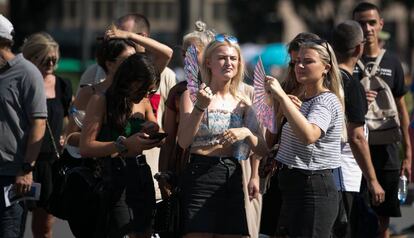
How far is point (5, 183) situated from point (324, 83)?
2030 mm

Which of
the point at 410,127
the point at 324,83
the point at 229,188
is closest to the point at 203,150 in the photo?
the point at 229,188

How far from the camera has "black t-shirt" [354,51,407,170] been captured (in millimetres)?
8945

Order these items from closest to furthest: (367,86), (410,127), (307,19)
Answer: (367,86) → (410,127) → (307,19)

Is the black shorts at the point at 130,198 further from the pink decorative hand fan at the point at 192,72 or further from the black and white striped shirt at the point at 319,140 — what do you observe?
the black and white striped shirt at the point at 319,140

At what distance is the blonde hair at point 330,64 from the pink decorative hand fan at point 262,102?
0.32 m

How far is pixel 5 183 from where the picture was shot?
6801 millimetres

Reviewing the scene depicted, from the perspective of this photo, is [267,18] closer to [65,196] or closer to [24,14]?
[24,14]

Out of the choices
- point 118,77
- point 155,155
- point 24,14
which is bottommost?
point 24,14

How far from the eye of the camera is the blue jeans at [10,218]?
670 cm

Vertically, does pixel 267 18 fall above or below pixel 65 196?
below

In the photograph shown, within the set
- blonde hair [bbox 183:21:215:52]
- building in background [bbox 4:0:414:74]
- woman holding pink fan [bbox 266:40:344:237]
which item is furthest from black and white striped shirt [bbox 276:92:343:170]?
building in background [bbox 4:0:414:74]

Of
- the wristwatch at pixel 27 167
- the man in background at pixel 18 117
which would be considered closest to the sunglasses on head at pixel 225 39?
the man in background at pixel 18 117

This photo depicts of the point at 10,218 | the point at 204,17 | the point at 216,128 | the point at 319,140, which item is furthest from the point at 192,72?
the point at 204,17

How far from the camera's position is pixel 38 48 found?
8.95 meters
